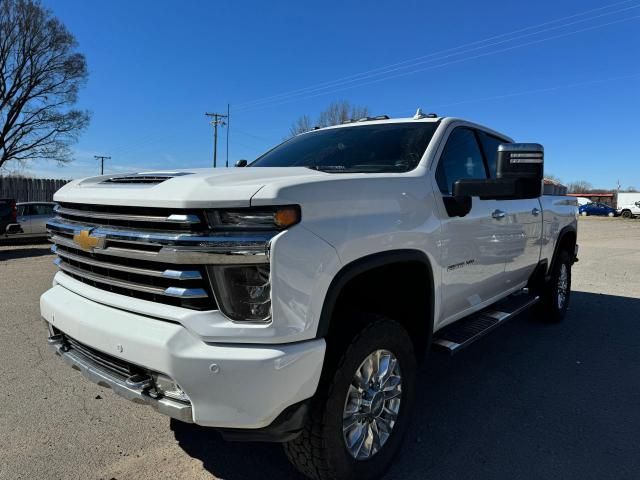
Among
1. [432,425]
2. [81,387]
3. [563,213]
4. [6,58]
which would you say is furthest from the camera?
[6,58]

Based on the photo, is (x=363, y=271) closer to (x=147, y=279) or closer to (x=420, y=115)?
(x=147, y=279)

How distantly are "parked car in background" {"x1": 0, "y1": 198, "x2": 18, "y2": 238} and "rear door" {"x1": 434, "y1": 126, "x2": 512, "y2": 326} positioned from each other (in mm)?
15734

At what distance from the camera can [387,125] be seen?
382cm

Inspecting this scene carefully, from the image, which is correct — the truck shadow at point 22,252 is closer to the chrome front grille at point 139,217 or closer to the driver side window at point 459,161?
the chrome front grille at point 139,217

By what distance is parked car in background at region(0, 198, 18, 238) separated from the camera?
50.1 ft

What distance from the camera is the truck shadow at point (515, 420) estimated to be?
279 centimetres

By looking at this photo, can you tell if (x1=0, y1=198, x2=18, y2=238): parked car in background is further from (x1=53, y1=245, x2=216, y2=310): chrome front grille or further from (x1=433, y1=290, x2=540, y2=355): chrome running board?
(x1=433, y1=290, x2=540, y2=355): chrome running board

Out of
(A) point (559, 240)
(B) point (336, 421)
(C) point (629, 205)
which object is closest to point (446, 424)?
(B) point (336, 421)

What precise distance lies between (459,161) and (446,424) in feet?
6.12

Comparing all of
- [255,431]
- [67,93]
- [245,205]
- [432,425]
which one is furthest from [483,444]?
[67,93]

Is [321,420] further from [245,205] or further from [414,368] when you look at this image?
[245,205]

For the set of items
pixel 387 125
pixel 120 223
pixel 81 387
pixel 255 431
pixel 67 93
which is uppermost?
pixel 67 93

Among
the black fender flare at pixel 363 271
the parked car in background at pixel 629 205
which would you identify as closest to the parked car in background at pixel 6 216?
the black fender flare at pixel 363 271

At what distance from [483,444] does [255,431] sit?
5.41ft
